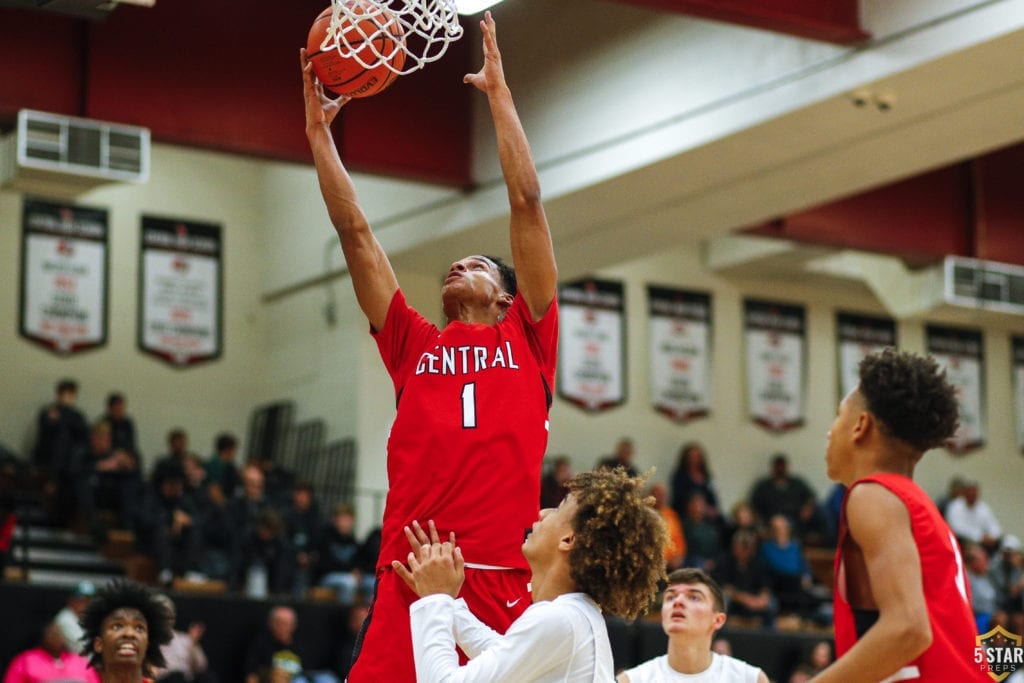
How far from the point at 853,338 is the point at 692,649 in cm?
1633

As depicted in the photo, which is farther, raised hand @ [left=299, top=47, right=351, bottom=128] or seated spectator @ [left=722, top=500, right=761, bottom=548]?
seated spectator @ [left=722, top=500, right=761, bottom=548]

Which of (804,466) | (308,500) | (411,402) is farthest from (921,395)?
(804,466)

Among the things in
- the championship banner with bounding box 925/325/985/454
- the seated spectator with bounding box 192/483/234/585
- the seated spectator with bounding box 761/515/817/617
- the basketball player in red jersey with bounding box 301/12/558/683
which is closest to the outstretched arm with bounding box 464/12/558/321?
the basketball player in red jersey with bounding box 301/12/558/683

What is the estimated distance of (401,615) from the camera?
4.80 m

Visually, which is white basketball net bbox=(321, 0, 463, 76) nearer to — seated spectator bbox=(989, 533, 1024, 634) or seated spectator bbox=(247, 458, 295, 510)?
seated spectator bbox=(247, 458, 295, 510)

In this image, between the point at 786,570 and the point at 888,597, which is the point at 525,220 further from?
the point at 786,570

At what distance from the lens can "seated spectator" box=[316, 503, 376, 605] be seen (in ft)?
51.6

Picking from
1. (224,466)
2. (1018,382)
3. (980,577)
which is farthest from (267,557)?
(1018,382)

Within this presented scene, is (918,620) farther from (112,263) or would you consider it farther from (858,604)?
(112,263)

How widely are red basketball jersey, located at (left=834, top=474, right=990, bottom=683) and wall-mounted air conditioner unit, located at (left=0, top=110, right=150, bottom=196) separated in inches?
404

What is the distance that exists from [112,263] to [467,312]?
15255 millimetres

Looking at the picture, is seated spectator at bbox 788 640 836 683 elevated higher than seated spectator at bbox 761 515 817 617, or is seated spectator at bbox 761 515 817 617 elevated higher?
seated spectator at bbox 761 515 817 617

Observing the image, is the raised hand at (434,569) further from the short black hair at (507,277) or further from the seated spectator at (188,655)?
the seated spectator at (188,655)

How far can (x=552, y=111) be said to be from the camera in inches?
576
